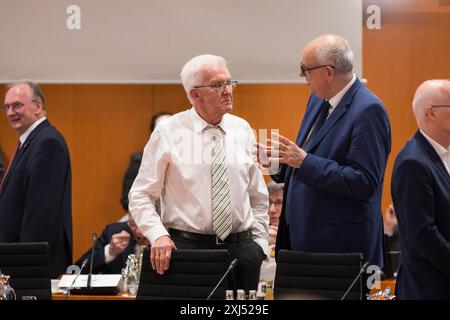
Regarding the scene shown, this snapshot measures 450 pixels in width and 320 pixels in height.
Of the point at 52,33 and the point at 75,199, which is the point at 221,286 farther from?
the point at 75,199

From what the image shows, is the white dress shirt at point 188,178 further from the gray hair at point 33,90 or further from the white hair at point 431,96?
the gray hair at point 33,90

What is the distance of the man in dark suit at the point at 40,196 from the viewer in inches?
181

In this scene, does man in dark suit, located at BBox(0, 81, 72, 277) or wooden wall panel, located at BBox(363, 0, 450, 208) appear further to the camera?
wooden wall panel, located at BBox(363, 0, 450, 208)

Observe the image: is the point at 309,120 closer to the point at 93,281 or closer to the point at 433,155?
the point at 433,155

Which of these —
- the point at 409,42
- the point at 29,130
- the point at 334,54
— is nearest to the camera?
the point at 334,54

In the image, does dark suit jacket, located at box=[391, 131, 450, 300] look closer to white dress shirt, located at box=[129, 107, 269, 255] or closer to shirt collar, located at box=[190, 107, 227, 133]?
white dress shirt, located at box=[129, 107, 269, 255]

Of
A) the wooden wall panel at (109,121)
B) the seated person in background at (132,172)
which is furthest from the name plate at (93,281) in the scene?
the wooden wall panel at (109,121)

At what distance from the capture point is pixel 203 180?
366cm

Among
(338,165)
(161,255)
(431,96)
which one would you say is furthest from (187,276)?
(431,96)

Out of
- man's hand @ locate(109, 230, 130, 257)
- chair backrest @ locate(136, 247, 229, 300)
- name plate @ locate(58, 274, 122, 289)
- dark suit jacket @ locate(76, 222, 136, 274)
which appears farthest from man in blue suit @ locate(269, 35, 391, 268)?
dark suit jacket @ locate(76, 222, 136, 274)

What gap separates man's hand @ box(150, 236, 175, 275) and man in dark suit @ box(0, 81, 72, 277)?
1.36 meters

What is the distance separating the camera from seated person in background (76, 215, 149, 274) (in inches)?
210

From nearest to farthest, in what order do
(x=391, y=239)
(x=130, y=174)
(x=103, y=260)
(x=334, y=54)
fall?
(x=334, y=54)
(x=103, y=260)
(x=391, y=239)
(x=130, y=174)

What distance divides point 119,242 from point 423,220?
2522 millimetres
